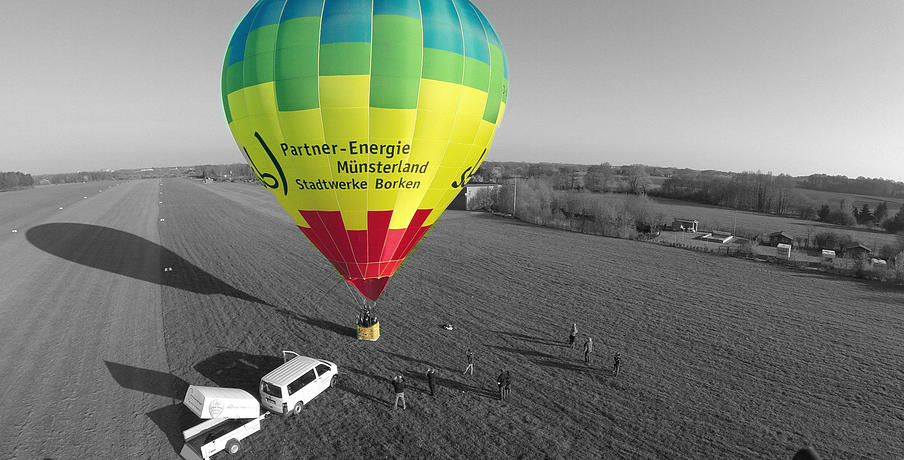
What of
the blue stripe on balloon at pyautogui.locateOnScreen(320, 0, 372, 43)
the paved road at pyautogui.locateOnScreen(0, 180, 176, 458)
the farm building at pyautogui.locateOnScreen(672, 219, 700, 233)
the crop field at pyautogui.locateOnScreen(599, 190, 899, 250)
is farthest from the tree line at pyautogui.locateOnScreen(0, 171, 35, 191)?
the farm building at pyautogui.locateOnScreen(672, 219, 700, 233)

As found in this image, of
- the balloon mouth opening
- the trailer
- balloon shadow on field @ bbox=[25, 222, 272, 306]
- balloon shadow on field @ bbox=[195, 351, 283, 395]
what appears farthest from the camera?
balloon shadow on field @ bbox=[25, 222, 272, 306]

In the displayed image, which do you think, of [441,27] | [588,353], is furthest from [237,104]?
[588,353]

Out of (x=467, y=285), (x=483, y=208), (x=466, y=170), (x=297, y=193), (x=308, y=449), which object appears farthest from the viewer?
(x=483, y=208)

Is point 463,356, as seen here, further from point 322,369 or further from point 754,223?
point 754,223

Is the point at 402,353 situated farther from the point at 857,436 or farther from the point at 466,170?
the point at 857,436

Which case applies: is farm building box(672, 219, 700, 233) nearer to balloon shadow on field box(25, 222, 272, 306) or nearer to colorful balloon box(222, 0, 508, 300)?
colorful balloon box(222, 0, 508, 300)

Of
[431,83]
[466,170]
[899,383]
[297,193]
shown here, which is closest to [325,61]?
[431,83]
